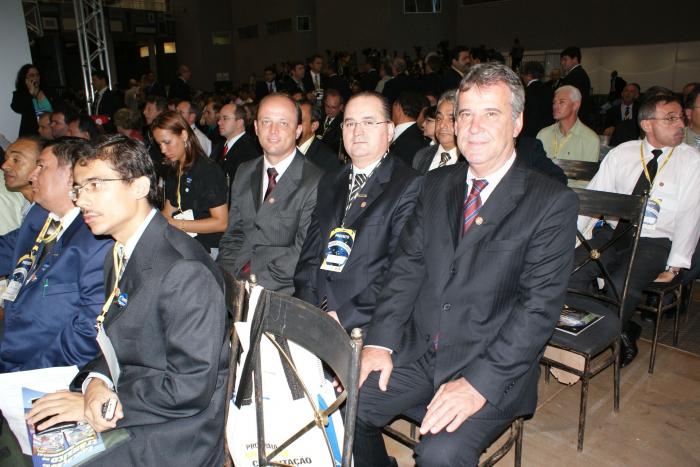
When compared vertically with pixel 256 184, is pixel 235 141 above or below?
above

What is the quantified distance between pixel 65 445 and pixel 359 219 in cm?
134

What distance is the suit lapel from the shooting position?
8.91ft

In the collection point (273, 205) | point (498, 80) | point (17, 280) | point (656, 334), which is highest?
point (498, 80)

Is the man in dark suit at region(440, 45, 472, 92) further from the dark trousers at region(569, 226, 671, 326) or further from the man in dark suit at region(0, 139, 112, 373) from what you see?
the man in dark suit at region(0, 139, 112, 373)

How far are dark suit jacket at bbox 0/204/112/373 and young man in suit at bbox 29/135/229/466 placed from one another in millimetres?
249

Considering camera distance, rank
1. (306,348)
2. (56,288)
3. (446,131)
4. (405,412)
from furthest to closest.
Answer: (446,131), (56,288), (405,412), (306,348)

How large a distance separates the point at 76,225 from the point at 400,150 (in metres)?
2.88

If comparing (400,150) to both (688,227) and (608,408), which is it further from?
(608,408)

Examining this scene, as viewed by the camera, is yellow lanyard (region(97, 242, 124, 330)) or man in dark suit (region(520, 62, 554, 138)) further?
man in dark suit (region(520, 62, 554, 138))

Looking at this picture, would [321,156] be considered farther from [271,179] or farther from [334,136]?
[334,136]

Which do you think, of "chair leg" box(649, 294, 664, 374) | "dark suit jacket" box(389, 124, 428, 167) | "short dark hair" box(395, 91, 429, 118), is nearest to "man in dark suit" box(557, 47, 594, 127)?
"short dark hair" box(395, 91, 429, 118)

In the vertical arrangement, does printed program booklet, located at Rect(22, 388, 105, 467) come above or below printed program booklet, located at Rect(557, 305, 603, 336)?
above

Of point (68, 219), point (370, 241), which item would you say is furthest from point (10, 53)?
point (370, 241)

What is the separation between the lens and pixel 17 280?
2.18m
